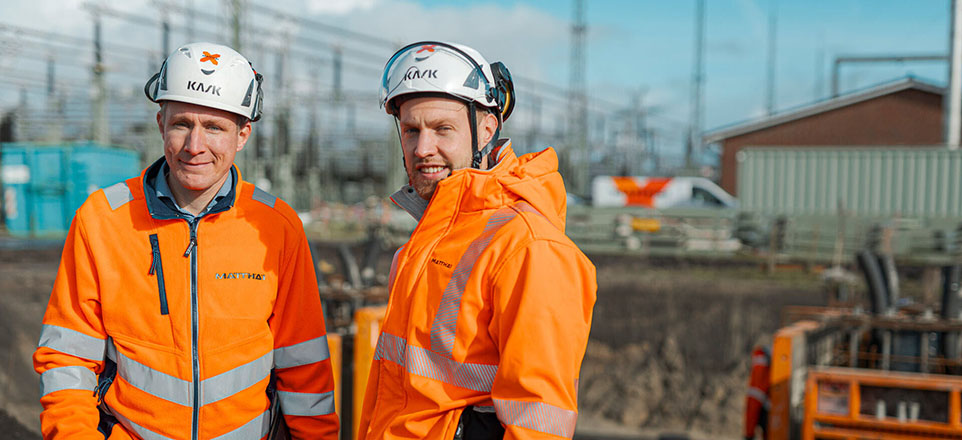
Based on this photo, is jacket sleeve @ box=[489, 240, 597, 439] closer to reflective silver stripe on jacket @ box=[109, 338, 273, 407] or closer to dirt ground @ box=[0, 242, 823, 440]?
reflective silver stripe on jacket @ box=[109, 338, 273, 407]

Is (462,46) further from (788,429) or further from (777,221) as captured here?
(777,221)

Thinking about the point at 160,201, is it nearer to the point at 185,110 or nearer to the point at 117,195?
the point at 117,195

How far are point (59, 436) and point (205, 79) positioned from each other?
1246 mm

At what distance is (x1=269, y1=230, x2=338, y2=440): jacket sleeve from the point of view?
9.11 ft

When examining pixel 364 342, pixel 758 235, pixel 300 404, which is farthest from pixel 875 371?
pixel 758 235

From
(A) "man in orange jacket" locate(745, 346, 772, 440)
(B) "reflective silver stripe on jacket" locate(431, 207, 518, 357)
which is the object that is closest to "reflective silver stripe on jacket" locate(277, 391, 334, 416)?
(B) "reflective silver stripe on jacket" locate(431, 207, 518, 357)

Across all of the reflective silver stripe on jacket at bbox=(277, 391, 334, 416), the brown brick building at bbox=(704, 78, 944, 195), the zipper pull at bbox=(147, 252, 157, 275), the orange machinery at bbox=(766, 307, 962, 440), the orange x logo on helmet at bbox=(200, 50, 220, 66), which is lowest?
the orange machinery at bbox=(766, 307, 962, 440)

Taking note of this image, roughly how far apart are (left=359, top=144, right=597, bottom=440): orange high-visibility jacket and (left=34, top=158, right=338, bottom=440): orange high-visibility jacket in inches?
20.3

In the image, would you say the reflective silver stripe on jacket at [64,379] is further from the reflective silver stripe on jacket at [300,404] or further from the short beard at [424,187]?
the short beard at [424,187]

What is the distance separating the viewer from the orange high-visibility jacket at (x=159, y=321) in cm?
249

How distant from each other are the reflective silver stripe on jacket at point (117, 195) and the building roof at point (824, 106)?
109 ft

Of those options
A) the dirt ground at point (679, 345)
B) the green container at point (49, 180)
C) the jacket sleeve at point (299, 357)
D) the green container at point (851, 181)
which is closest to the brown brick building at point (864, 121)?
the green container at point (851, 181)

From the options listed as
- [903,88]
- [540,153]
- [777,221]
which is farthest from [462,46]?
[903,88]

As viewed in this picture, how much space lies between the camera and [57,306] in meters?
2.51
